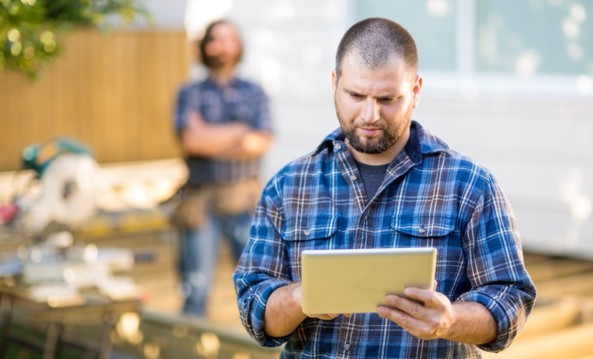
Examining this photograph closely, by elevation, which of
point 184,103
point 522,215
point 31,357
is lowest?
point 31,357

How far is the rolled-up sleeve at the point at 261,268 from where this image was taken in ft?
9.24

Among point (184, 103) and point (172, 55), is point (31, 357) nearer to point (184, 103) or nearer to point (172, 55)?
point (184, 103)

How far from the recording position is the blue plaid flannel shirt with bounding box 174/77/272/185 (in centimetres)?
718

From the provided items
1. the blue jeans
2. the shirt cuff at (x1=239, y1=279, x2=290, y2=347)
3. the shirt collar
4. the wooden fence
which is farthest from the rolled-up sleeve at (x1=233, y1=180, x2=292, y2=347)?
the wooden fence

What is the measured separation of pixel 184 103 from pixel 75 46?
7870 millimetres

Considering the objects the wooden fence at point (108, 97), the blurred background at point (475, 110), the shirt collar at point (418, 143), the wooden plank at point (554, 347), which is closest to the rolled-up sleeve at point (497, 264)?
the shirt collar at point (418, 143)

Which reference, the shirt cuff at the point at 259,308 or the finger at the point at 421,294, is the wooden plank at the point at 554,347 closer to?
the shirt cuff at the point at 259,308

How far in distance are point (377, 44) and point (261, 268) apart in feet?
1.85

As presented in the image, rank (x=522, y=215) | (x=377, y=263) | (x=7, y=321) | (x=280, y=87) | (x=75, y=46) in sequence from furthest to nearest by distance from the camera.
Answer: (x=75, y=46)
(x=280, y=87)
(x=522, y=215)
(x=7, y=321)
(x=377, y=263)

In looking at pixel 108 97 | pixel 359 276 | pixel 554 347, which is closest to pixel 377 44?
pixel 359 276

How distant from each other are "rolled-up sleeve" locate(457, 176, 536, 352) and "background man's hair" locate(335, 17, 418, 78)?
1.11 ft

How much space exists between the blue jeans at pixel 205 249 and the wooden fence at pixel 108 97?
746 cm

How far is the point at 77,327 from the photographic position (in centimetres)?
728

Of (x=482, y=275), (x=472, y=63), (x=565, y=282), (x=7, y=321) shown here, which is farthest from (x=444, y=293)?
(x=472, y=63)
